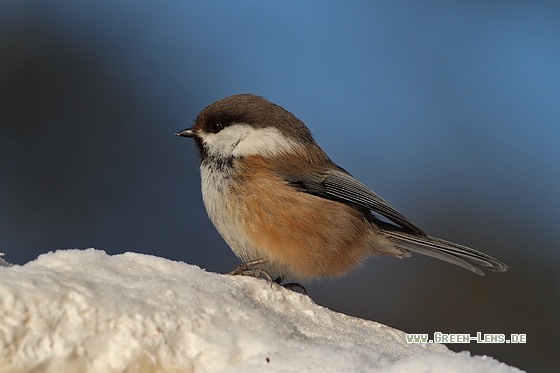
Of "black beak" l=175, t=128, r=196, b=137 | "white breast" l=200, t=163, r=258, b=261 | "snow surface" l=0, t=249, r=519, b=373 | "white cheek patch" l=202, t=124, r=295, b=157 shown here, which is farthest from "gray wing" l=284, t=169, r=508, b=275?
"snow surface" l=0, t=249, r=519, b=373

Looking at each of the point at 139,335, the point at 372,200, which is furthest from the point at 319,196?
the point at 139,335

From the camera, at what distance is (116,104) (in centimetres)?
446

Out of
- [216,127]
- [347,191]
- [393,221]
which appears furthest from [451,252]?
[216,127]

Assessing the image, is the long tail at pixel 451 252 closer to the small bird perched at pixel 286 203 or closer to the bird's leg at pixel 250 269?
the small bird perched at pixel 286 203

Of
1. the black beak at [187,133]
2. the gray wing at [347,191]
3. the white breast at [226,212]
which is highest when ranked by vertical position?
the black beak at [187,133]

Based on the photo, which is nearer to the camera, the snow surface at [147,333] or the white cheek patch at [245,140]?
the snow surface at [147,333]

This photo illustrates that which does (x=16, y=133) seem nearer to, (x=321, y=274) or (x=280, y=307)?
(x=321, y=274)

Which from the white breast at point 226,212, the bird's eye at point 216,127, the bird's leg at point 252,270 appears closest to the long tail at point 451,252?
the bird's leg at point 252,270

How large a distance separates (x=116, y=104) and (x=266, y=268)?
2.33 m

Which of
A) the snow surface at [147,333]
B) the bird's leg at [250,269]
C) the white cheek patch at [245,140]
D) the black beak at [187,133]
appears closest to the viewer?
the snow surface at [147,333]

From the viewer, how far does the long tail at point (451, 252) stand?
106 inches

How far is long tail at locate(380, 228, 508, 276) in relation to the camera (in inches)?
106

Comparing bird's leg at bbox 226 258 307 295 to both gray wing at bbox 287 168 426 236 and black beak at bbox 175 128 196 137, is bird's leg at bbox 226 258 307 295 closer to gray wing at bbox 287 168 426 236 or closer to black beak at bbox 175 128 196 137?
gray wing at bbox 287 168 426 236

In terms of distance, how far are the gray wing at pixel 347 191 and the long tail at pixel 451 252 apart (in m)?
0.04
